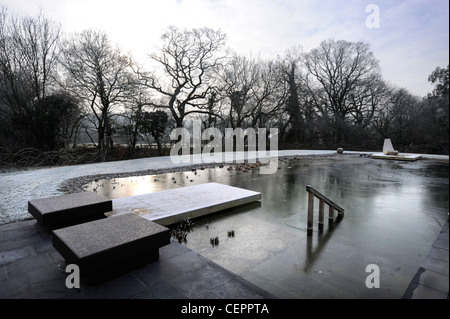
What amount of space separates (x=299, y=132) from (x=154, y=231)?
2178 centimetres

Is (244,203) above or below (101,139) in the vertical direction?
below

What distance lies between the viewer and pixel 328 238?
362 centimetres

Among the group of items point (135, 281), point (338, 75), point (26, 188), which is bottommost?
point (135, 281)

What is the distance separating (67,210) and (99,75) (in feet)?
38.5

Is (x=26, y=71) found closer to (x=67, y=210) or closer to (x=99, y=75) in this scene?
(x=99, y=75)

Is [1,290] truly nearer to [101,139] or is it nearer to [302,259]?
[302,259]

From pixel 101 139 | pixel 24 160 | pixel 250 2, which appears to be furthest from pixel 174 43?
pixel 250 2

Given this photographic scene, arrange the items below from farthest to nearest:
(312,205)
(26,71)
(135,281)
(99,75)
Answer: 1. (99,75)
2. (26,71)
3. (312,205)
4. (135,281)

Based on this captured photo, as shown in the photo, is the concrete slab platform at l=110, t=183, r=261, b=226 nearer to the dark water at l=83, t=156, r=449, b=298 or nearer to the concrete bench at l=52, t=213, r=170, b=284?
the dark water at l=83, t=156, r=449, b=298

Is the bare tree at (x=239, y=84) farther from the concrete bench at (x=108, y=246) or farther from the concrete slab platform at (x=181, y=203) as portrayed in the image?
the concrete bench at (x=108, y=246)

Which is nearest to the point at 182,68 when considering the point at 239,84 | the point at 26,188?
the point at 239,84

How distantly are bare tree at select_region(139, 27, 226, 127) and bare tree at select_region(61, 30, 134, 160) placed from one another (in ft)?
6.42

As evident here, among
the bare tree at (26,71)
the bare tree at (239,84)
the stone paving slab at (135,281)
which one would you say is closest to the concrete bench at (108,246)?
the stone paving slab at (135,281)

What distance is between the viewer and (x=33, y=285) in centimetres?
221
